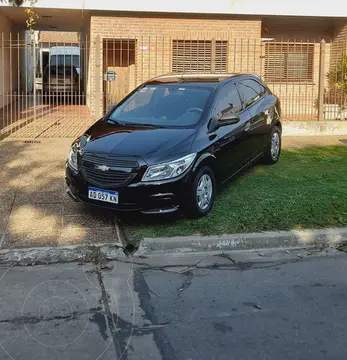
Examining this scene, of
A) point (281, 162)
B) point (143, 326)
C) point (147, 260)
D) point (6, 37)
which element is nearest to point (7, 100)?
point (6, 37)

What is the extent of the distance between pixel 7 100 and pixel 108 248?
14.0m

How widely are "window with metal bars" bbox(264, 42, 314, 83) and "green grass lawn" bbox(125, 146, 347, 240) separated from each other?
8.24 meters

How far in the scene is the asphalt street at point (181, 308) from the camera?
3576 millimetres

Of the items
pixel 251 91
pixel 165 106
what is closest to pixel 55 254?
pixel 165 106

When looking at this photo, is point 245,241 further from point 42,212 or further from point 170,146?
point 42,212

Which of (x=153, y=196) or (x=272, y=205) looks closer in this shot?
(x=153, y=196)

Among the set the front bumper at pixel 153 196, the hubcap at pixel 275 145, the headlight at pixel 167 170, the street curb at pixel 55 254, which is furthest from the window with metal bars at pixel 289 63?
the street curb at pixel 55 254

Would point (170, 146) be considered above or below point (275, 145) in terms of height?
above

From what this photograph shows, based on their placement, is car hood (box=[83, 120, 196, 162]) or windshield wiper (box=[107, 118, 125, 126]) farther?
windshield wiper (box=[107, 118, 125, 126])

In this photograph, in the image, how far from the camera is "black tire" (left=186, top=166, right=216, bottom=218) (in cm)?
588

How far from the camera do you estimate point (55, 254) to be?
5.29 metres

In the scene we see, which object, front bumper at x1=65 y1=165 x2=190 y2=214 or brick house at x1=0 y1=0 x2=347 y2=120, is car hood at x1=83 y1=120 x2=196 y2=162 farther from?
brick house at x1=0 y1=0 x2=347 y2=120

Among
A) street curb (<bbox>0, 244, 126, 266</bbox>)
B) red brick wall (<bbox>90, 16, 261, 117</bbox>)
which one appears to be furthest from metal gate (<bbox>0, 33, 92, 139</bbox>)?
street curb (<bbox>0, 244, 126, 266</bbox>)

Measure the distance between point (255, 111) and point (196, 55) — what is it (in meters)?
8.46
